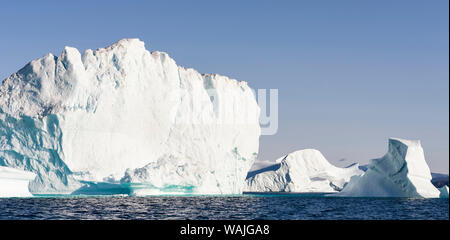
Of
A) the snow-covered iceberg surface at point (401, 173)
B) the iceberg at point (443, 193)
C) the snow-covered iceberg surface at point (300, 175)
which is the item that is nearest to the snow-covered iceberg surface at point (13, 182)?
the snow-covered iceberg surface at point (401, 173)

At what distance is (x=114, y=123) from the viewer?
39750 mm

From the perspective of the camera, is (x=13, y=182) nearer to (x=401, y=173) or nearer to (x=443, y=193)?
(x=401, y=173)

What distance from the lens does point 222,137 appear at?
46.7m

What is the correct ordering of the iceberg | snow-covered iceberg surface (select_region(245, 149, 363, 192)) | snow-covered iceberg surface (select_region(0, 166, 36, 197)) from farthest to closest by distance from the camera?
snow-covered iceberg surface (select_region(245, 149, 363, 192)) → the iceberg → snow-covered iceberg surface (select_region(0, 166, 36, 197))

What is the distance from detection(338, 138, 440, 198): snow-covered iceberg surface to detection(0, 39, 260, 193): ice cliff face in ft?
41.3

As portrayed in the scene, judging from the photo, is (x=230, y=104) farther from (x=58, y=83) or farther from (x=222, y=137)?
(x=58, y=83)

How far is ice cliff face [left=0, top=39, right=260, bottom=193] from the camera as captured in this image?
123 feet

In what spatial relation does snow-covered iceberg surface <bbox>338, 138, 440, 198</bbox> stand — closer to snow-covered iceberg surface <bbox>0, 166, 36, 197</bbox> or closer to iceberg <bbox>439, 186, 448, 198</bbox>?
iceberg <bbox>439, 186, 448, 198</bbox>

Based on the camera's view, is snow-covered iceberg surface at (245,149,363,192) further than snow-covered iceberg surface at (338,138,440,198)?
Yes

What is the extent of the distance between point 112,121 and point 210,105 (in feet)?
31.7

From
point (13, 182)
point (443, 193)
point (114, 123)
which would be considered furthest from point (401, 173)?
point (13, 182)

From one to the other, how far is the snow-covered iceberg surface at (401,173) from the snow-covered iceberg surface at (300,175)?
116 feet

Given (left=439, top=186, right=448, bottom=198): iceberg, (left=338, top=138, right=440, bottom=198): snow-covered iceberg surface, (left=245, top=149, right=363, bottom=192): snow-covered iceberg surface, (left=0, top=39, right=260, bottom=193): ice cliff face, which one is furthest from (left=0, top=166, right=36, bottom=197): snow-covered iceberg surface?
(left=245, top=149, right=363, bottom=192): snow-covered iceberg surface
